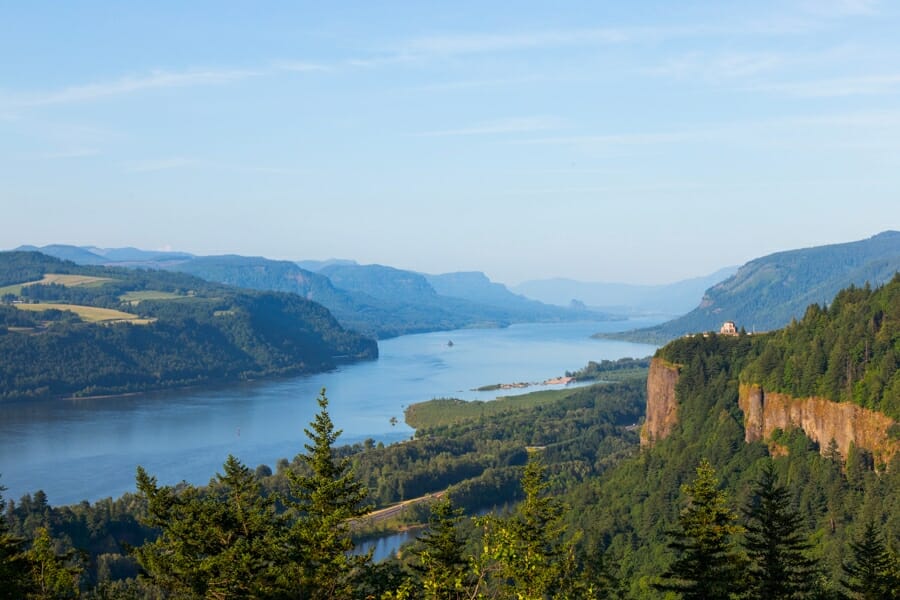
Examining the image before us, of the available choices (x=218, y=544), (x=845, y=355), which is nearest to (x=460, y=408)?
(x=845, y=355)

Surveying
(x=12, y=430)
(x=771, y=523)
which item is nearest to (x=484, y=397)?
(x=12, y=430)

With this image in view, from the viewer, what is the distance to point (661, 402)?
254 ft

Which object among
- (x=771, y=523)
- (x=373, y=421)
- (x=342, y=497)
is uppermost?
(x=342, y=497)

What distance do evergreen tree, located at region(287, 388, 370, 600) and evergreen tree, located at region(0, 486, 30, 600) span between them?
5.66 m

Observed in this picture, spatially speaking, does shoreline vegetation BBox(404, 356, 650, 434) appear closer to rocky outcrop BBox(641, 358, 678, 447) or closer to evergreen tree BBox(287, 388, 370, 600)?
rocky outcrop BBox(641, 358, 678, 447)

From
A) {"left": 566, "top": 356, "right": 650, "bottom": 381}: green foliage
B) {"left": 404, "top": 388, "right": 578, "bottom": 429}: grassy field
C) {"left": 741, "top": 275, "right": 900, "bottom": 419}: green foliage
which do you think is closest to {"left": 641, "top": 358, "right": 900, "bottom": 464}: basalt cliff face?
{"left": 741, "top": 275, "right": 900, "bottom": 419}: green foliage

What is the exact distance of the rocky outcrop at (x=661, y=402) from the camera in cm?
7550

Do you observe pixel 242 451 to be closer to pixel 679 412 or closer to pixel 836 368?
pixel 679 412

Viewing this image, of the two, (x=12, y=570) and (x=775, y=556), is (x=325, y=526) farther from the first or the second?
(x=775, y=556)

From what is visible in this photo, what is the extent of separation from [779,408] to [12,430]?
96.0m

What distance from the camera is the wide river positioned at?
299 ft

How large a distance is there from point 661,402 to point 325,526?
60.3 m

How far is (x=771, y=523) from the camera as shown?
80.7 feet

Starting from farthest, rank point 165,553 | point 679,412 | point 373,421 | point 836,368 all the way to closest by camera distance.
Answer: point 373,421
point 679,412
point 836,368
point 165,553
